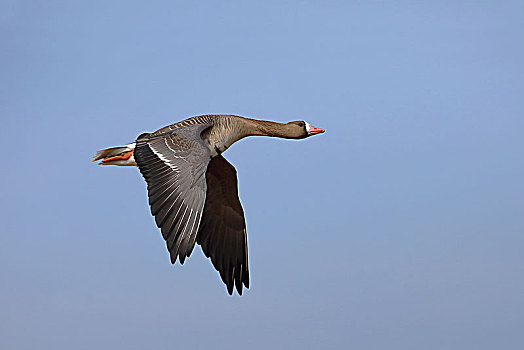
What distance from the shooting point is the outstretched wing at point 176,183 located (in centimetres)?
955

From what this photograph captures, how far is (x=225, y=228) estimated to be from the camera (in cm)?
1380

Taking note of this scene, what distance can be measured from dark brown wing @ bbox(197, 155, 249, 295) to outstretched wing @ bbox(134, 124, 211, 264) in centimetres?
249

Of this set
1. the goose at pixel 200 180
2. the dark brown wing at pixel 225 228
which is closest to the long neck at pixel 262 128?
the goose at pixel 200 180

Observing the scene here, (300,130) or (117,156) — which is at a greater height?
(300,130)

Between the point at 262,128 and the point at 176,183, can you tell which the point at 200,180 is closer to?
the point at 176,183

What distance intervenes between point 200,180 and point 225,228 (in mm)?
3799

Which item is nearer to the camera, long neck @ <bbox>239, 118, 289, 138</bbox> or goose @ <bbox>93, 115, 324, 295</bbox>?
goose @ <bbox>93, 115, 324, 295</bbox>

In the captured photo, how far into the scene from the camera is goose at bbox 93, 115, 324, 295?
31.9 feet

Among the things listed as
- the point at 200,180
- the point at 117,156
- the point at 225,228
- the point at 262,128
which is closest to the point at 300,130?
the point at 262,128

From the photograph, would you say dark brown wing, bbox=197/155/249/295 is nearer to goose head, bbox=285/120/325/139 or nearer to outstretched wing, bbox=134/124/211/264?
goose head, bbox=285/120/325/139

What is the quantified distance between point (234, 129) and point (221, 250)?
2.50 metres

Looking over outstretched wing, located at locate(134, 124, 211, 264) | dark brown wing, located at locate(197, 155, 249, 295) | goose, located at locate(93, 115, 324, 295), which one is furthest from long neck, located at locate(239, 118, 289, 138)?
outstretched wing, located at locate(134, 124, 211, 264)

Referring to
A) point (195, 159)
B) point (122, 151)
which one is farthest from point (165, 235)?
point (122, 151)

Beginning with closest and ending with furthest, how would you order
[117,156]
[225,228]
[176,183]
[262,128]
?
[176,183], [117,156], [262,128], [225,228]
